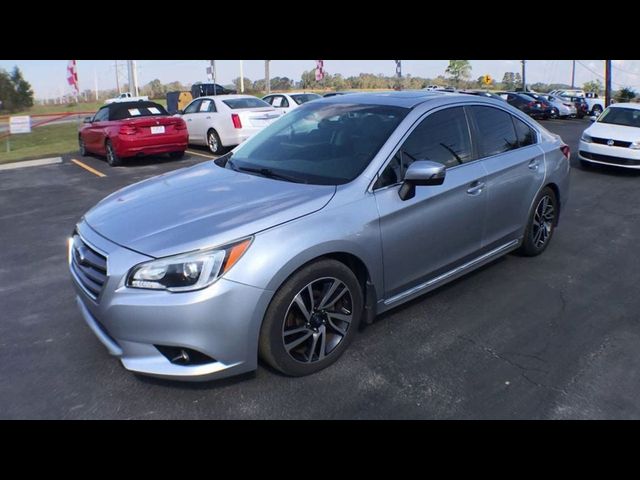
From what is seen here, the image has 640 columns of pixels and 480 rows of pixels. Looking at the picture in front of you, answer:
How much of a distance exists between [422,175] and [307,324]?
122cm

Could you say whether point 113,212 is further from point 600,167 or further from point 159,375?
point 600,167

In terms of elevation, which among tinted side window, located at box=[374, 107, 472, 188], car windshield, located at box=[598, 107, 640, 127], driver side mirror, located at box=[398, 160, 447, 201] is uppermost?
car windshield, located at box=[598, 107, 640, 127]

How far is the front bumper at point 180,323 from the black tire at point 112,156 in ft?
30.9

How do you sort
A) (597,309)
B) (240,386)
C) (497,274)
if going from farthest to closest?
(497,274)
(597,309)
(240,386)

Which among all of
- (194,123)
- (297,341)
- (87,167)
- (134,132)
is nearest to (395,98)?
(297,341)

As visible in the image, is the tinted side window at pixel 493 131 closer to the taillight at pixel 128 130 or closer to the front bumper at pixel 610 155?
the front bumper at pixel 610 155

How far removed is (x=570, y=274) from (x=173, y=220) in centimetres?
378

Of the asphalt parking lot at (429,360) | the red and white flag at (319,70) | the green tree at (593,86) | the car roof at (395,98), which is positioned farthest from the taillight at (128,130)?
the green tree at (593,86)

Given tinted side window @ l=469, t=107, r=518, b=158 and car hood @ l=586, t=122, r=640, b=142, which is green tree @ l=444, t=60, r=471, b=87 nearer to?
car hood @ l=586, t=122, r=640, b=142

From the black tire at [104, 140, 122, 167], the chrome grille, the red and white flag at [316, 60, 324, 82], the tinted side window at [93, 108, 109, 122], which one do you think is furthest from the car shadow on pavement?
the red and white flag at [316, 60, 324, 82]

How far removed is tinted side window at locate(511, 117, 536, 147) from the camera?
4.67 meters

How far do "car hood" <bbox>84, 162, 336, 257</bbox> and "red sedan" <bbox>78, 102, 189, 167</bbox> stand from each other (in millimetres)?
8013

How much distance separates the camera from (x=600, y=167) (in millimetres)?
10898
